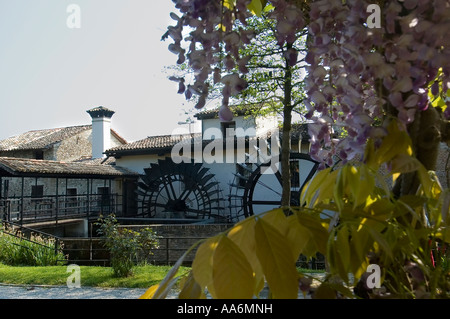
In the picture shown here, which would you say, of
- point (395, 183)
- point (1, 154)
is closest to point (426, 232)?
point (395, 183)

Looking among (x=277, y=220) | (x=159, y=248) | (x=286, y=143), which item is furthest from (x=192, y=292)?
(x=159, y=248)

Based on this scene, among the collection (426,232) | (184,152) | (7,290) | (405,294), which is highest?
(184,152)

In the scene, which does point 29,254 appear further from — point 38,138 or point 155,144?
point 38,138

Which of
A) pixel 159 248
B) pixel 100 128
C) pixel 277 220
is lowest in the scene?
pixel 159 248

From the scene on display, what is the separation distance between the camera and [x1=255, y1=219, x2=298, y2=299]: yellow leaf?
1.87ft

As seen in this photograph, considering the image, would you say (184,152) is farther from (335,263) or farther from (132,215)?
(335,263)

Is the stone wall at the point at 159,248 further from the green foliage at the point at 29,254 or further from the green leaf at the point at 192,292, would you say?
the green leaf at the point at 192,292

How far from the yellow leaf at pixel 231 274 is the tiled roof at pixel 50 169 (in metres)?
16.7

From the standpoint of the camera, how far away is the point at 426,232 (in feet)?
2.24

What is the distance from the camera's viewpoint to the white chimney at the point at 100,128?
26125mm

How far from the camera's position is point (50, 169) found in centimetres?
1714

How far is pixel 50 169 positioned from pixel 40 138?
14.0 metres

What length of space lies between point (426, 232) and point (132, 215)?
21289 mm

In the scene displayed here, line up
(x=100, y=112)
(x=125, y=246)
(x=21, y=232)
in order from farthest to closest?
(x=100, y=112), (x=21, y=232), (x=125, y=246)
